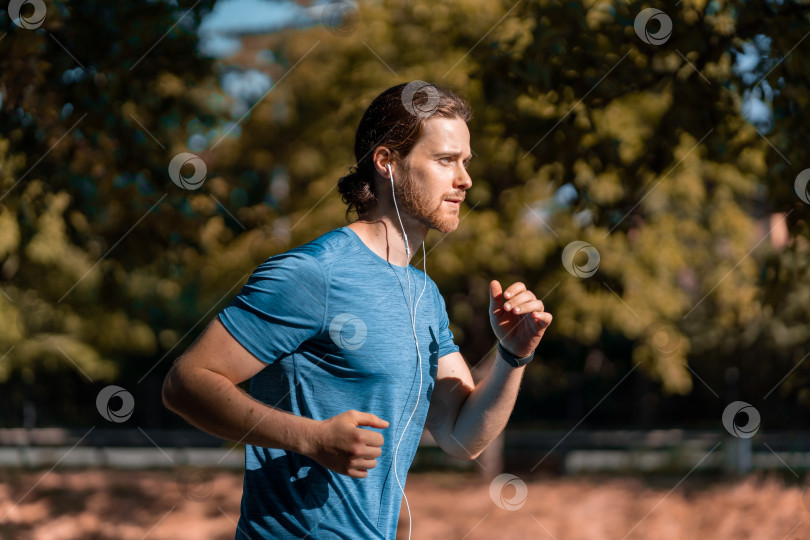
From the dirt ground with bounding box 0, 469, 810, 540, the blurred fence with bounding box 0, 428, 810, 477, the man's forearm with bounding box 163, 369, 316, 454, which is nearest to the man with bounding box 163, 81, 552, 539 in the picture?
the man's forearm with bounding box 163, 369, 316, 454

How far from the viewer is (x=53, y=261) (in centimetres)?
1550

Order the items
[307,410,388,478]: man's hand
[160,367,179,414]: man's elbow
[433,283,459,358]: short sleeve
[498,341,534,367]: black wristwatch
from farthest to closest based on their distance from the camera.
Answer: [433,283,459,358]: short sleeve, [498,341,534,367]: black wristwatch, [160,367,179,414]: man's elbow, [307,410,388,478]: man's hand

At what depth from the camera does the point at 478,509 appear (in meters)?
11.5

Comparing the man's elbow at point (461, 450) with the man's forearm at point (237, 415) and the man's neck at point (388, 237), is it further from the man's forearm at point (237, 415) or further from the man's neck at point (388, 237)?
the man's forearm at point (237, 415)

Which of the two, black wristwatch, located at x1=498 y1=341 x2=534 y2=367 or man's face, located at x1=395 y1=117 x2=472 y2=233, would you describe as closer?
man's face, located at x1=395 y1=117 x2=472 y2=233

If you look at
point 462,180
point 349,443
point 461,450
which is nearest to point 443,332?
point 461,450

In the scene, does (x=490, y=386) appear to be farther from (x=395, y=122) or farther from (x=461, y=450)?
(x=395, y=122)

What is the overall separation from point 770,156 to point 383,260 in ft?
10.5

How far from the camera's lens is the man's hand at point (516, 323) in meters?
2.26

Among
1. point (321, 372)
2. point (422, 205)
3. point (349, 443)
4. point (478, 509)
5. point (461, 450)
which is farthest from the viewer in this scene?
point (478, 509)

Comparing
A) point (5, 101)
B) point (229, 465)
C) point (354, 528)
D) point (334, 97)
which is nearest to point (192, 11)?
point (5, 101)

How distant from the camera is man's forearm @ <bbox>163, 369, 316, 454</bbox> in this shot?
1.83m

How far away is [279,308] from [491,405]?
2.45 feet

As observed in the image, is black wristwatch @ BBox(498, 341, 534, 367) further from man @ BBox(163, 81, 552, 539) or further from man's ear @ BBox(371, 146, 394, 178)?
man's ear @ BBox(371, 146, 394, 178)
